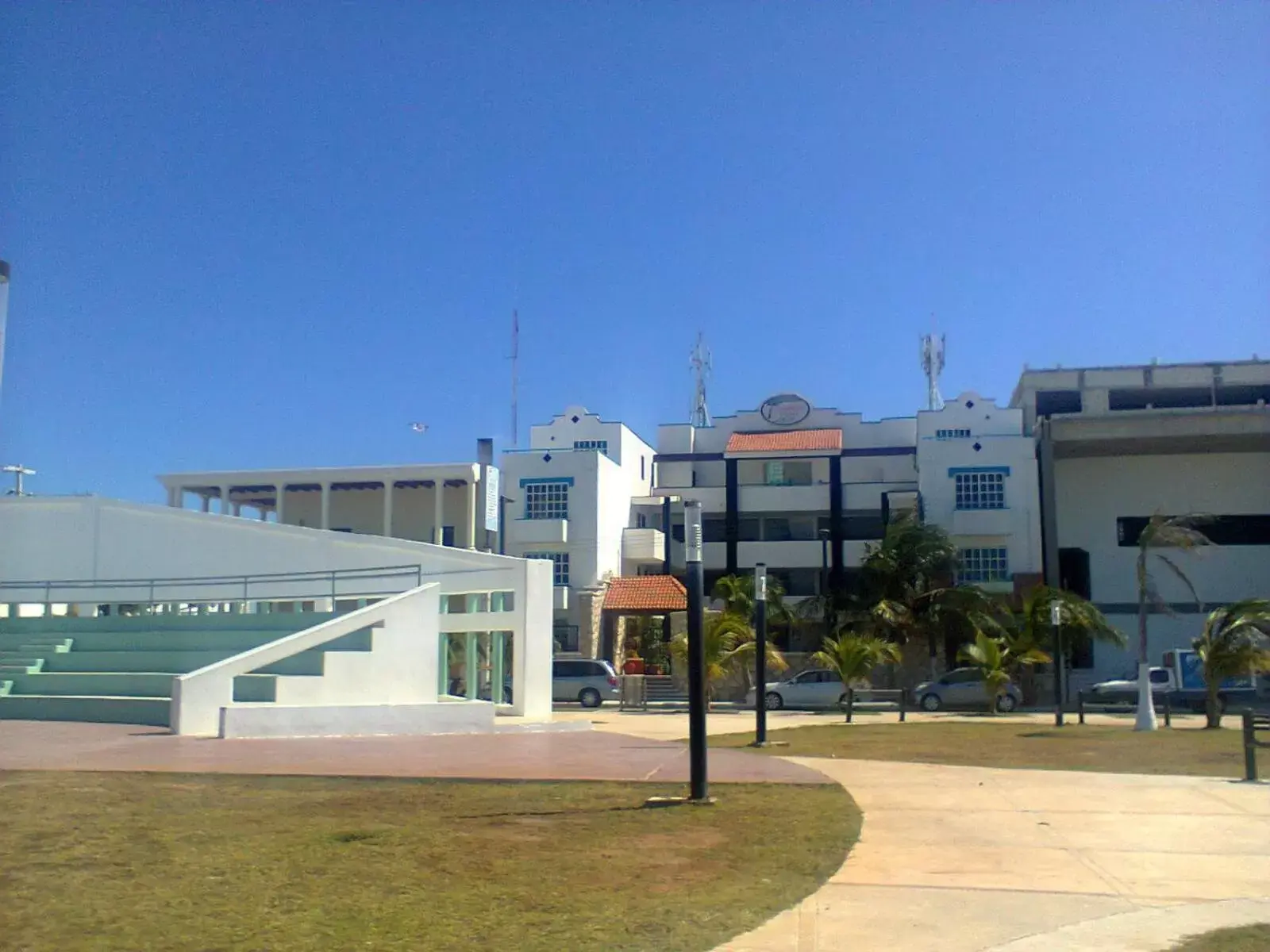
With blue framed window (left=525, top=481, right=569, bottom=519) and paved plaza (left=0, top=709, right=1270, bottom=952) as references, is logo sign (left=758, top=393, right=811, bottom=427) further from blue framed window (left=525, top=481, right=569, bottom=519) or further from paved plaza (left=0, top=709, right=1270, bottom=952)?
paved plaza (left=0, top=709, right=1270, bottom=952)

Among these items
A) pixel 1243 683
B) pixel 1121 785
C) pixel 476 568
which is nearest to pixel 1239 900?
pixel 1121 785

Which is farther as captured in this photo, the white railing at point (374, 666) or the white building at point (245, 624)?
the white building at point (245, 624)

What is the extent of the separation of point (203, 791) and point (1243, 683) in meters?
36.0

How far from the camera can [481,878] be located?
7844 mm

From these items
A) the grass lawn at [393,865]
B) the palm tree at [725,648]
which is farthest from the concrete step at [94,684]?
the palm tree at [725,648]

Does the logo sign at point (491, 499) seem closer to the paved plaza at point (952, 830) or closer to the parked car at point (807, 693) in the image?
the parked car at point (807, 693)

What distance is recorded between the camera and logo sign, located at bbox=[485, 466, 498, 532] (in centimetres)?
4975

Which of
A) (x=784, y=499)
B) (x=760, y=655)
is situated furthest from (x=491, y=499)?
(x=760, y=655)

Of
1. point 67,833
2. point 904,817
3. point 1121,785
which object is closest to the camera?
point 67,833

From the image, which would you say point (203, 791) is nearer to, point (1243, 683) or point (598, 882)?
point (598, 882)

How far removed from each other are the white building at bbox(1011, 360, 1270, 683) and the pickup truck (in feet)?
22.8

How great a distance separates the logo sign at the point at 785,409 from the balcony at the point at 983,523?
41.8 feet

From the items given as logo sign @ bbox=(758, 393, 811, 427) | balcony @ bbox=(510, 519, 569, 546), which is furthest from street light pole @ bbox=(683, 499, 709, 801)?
logo sign @ bbox=(758, 393, 811, 427)

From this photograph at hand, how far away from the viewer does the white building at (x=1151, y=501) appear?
1897 inches
